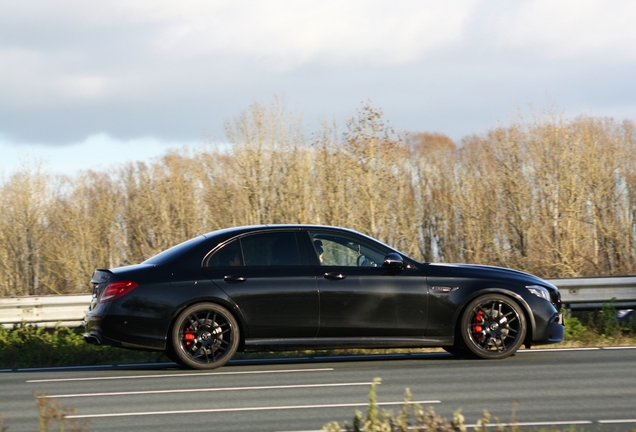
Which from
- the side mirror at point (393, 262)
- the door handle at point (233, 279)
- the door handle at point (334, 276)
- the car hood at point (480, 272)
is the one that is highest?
the side mirror at point (393, 262)

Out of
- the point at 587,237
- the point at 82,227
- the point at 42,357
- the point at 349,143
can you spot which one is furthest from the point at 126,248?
the point at 42,357

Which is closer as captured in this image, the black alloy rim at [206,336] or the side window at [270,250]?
the black alloy rim at [206,336]

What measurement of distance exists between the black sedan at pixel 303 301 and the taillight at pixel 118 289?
0.01m

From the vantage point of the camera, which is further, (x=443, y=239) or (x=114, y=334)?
(x=443, y=239)

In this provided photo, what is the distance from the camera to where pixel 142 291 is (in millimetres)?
9648

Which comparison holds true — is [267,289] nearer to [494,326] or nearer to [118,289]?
[118,289]

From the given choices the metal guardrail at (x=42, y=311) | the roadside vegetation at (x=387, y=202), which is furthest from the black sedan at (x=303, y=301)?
the roadside vegetation at (x=387, y=202)

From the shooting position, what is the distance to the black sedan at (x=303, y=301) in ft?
31.8

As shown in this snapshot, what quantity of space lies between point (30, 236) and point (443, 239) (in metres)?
16.7

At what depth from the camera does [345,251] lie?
10234 mm

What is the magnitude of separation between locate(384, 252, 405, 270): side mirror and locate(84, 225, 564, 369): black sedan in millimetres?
11

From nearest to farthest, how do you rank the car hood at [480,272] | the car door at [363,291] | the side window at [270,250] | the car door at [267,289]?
the car door at [267,289], the car door at [363,291], the side window at [270,250], the car hood at [480,272]

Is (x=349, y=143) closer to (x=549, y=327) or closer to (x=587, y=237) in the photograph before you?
(x=587, y=237)

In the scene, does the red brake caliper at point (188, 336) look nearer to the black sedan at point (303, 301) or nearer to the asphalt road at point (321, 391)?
the black sedan at point (303, 301)
